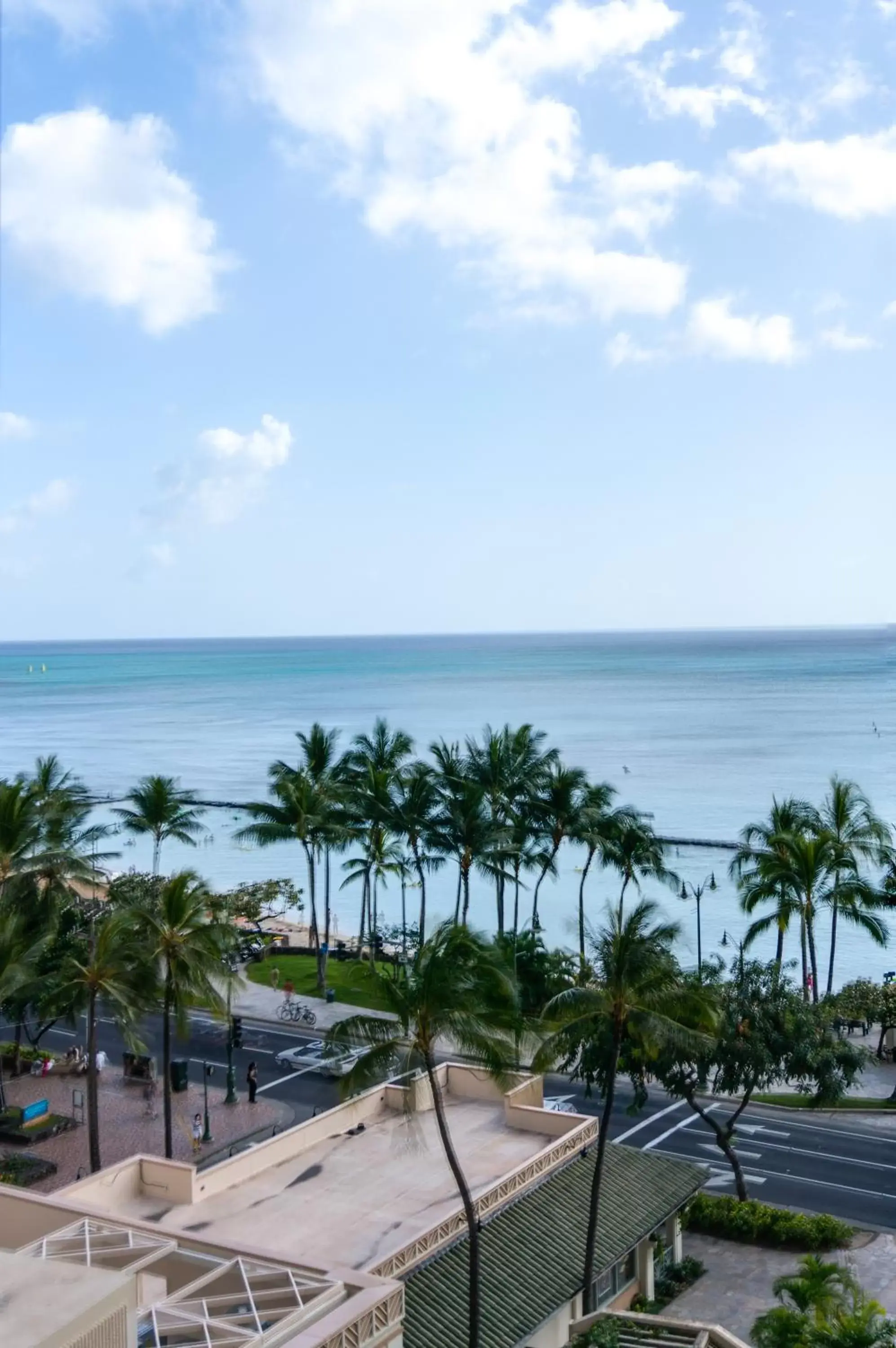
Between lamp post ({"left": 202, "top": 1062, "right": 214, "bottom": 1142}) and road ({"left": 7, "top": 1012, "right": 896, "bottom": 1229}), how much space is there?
383mm

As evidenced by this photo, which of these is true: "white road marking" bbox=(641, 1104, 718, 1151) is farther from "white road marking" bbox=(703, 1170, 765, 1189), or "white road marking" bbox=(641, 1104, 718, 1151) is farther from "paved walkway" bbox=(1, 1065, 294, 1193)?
"paved walkway" bbox=(1, 1065, 294, 1193)

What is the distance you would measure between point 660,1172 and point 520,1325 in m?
7.30

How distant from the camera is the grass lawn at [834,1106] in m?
39.4

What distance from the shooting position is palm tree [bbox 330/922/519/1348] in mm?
21094

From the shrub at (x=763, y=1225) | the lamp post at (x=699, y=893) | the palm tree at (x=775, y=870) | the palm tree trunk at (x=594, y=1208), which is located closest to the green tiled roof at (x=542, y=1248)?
the palm tree trunk at (x=594, y=1208)

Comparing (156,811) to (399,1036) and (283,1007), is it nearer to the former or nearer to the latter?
(283,1007)

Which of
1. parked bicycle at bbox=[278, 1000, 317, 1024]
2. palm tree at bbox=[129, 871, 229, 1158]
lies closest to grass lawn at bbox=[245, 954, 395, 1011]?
parked bicycle at bbox=[278, 1000, 317, 1024]

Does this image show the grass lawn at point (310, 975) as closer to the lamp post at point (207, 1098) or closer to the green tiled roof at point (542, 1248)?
the lamp post at point (207, 1098)

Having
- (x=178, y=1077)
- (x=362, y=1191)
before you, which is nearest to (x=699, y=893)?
(x=178, y=1077)

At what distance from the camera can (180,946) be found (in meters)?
31.6

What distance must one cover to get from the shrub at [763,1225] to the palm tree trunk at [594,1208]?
6.25 meters

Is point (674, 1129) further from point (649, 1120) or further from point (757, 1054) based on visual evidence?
point (757, 1054)

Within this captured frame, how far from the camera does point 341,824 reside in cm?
5609

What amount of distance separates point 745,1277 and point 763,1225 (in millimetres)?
1972
